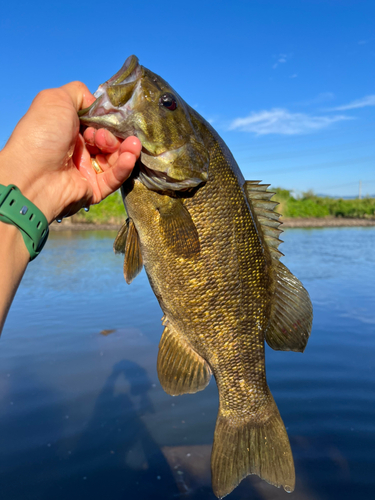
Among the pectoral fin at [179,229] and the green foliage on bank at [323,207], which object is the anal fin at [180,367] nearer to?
the pectoral fin at [179,229]

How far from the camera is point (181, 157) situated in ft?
6.84

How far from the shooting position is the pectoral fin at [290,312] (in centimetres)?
237

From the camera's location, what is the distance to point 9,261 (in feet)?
5.29

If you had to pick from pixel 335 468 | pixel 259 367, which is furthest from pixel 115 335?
pixel 259 367

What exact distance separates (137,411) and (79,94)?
350cm

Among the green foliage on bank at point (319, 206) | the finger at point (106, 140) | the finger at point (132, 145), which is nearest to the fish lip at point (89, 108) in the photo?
the finger at point (106, 140)

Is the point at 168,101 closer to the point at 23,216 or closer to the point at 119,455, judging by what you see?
the point at 23,216

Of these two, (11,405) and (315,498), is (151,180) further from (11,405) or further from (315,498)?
(11,405)

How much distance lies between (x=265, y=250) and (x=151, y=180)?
0.79 meters

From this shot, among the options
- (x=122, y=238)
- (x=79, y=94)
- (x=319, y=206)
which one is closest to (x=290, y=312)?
(x=122, y=238)

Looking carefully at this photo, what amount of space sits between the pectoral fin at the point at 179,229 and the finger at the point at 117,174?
28cm

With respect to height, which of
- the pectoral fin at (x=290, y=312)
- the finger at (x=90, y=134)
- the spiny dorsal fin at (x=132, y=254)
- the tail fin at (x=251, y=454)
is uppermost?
the finger at (x=90, y=134)

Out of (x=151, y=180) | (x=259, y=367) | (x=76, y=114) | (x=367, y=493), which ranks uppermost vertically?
(x=76, y=114)

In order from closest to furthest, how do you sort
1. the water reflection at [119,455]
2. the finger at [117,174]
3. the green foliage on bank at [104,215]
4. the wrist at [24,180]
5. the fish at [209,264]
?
the wrist at [24,180] → the finger at [117,174] → the fish at [209,264] → the water reflection at [119,455] → the green foliage on bank at [104,215]
